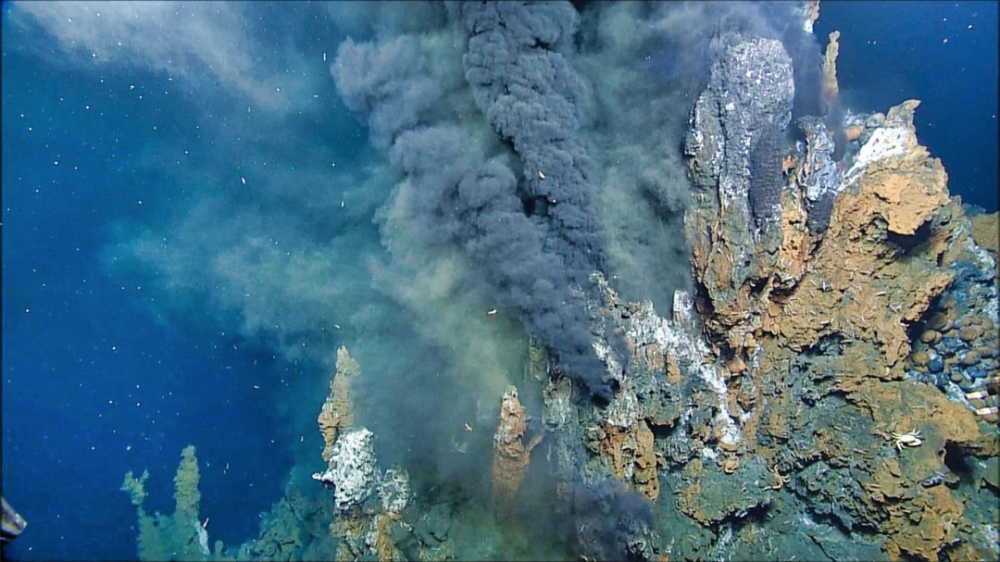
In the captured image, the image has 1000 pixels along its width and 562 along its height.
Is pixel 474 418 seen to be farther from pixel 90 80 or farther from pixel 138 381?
pixel 90 80

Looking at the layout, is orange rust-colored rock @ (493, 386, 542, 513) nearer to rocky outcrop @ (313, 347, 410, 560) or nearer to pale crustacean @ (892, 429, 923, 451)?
→ rocky outcrop @ (313, 347, 410, 560)

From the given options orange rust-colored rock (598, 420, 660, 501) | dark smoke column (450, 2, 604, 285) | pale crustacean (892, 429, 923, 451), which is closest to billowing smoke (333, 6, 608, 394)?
dark smoke column (450, 2, 604, 285)

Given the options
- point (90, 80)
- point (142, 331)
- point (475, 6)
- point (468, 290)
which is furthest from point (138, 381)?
point (475, 6)

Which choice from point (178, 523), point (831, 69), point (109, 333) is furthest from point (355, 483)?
point (831, 69)

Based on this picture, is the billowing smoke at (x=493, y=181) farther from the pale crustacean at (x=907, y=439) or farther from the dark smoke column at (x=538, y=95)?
the pale crustacean at (x=907, y=439)

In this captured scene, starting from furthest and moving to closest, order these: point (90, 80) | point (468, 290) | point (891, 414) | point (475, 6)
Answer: point (468, 290), point (891, 414), point (475, 6), point (90, 80)
